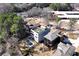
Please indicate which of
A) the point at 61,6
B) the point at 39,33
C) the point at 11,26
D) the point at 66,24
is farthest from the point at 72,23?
the point at 11,26

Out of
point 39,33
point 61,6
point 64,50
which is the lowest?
point 64,50

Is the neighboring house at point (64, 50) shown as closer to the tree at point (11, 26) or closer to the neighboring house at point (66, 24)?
the neighboring house at point (66, 24)

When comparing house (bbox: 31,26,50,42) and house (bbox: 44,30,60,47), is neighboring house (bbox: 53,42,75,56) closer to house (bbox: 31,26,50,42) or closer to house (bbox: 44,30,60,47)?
house (bbox: 44,30,60,47)

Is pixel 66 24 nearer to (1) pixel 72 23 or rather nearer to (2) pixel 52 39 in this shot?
(1) pixel 72 23

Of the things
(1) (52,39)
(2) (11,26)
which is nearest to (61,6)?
(1) (52,39)

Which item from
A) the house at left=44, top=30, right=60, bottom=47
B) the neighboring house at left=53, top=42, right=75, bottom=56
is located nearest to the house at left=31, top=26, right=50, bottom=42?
the house at left=44, top=30, right=60, bottom=47

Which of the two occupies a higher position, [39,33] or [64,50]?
[39,33]

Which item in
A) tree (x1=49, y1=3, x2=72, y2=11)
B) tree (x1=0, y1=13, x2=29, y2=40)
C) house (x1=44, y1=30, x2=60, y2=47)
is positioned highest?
tree (x1=49, y1=3, x2=72, y2=11)
